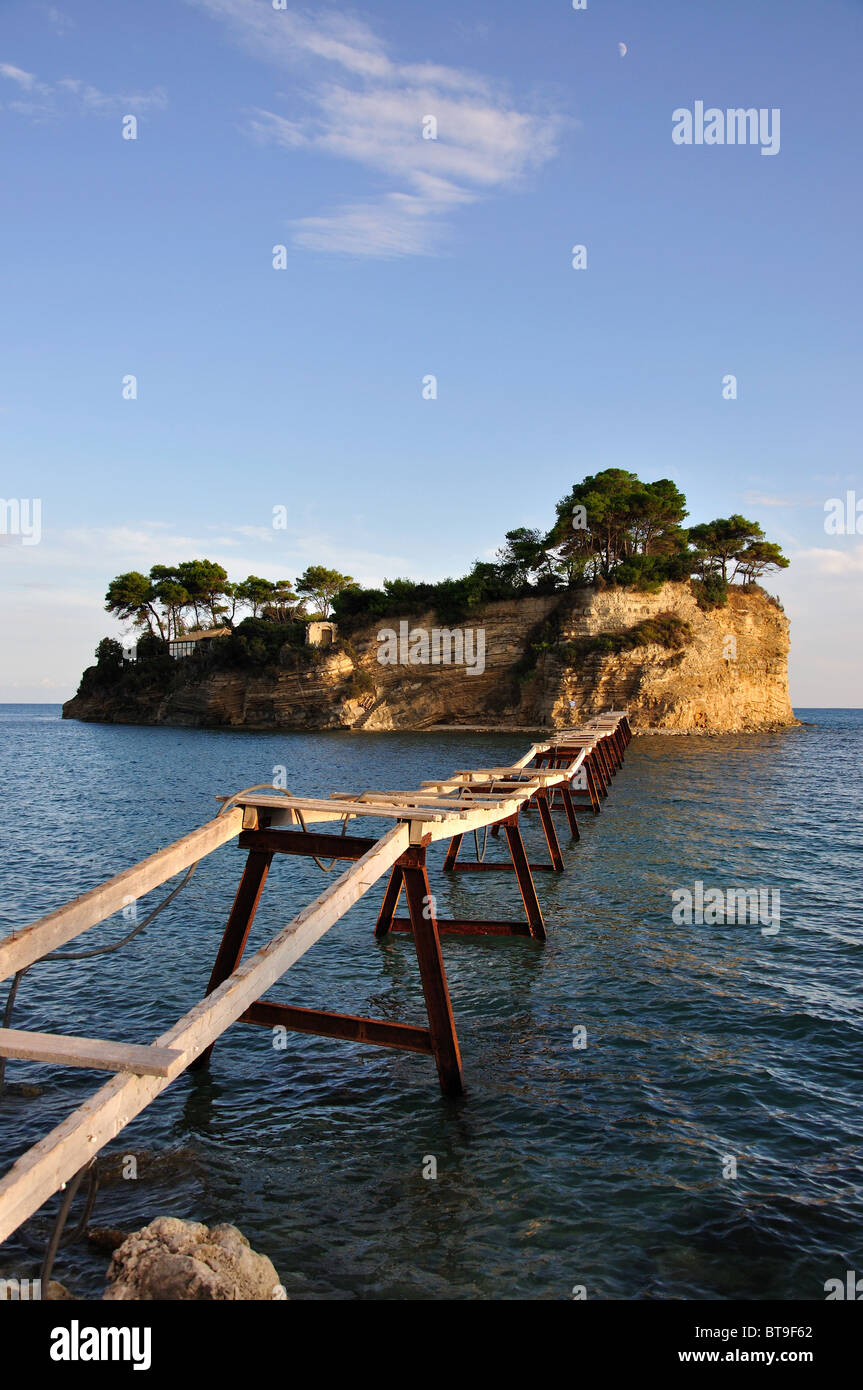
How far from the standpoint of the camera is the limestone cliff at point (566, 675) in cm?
6706

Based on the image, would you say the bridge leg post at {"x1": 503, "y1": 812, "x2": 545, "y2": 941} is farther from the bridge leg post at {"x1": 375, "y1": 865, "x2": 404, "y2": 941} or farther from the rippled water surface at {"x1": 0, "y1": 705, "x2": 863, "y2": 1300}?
the bridge leg post at {"x1": 375, "y1": 865, "x2": 404, "y2": 941}

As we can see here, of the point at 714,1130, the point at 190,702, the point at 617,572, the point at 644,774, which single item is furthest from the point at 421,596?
the point at 714,1130

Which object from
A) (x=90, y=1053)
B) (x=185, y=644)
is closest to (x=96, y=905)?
(x=90, y=1053)

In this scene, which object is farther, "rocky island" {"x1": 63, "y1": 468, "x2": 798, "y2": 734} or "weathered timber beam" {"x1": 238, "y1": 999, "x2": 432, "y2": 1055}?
"rocky island" {"x1": 63, "y1": 468, "x2": 798, "y2": 734}

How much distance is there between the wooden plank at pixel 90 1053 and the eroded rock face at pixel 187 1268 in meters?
1.27

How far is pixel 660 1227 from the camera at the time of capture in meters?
6.50

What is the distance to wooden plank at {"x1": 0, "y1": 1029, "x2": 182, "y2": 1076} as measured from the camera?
4438mm

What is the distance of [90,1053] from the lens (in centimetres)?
459

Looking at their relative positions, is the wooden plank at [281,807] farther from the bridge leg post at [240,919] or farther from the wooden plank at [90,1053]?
the wooden plank at [90,1053]

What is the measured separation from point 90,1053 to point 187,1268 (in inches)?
55.2

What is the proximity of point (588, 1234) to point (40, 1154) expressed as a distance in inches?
173

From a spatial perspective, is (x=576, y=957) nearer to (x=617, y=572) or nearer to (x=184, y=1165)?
(x=184, y=1165)

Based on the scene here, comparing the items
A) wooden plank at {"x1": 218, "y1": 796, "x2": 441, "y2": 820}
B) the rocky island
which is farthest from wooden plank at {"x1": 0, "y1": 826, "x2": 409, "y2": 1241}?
the rocky island

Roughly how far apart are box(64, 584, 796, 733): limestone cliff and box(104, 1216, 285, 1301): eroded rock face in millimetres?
62426
